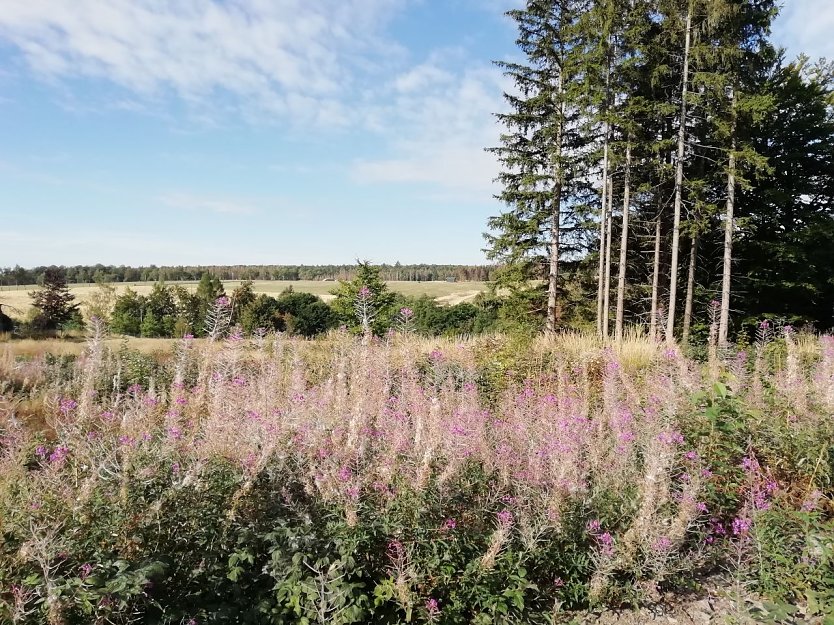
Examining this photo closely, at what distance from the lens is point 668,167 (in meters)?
16.0

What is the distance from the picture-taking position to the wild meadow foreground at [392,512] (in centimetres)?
214

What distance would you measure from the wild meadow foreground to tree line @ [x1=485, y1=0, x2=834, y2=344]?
13.1 metres

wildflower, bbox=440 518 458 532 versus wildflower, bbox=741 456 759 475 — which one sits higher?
wildflower, bbox=440 518 458 532

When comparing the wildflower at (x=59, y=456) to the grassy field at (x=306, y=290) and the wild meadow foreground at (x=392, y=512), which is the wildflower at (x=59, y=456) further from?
the grassy field at (x=306, y=290)

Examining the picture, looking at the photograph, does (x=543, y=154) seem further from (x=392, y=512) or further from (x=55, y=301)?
(x=55, y=301)

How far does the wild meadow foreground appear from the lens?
7.02ft

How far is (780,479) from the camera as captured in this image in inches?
152

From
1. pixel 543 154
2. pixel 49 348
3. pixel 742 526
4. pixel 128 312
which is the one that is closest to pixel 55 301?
pixel 128 312

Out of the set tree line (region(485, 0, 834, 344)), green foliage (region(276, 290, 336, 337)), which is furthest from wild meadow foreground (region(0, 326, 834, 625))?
green foliage (region(276, 290, 336, 337))

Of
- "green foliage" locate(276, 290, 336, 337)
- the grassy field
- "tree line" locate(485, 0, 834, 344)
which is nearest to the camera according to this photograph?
"tree line" locate(485, 0, 834, 344)

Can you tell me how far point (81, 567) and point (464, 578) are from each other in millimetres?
1678

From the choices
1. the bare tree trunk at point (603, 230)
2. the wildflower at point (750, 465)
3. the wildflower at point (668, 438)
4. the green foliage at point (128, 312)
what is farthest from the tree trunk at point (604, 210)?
the green foliage at point (128, 312)

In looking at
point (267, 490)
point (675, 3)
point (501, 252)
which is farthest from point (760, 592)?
point (675, 3)

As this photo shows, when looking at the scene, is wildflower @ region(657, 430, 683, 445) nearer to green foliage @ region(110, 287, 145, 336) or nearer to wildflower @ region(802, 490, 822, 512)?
wildflower @ region(802, 490, 822, 512)
